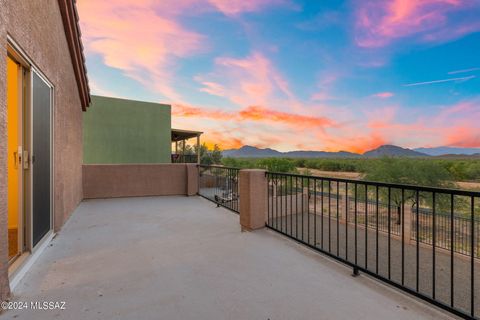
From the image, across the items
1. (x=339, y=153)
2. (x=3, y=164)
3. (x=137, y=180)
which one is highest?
(x=339, y=153)

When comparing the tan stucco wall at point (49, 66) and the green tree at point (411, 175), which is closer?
the tan stucco wall at point (49, 66)

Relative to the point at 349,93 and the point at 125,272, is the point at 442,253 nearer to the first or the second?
the point at 125,272

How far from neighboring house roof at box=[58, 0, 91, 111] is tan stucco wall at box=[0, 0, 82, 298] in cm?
15

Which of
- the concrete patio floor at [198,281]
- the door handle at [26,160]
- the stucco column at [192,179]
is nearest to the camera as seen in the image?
the concrete patio floor at [198,281]

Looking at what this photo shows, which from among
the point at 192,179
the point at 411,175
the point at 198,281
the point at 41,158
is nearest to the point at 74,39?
the point at 41,158

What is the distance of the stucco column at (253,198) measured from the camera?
11.8 feet

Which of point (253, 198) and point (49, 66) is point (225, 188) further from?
point (49, 66)

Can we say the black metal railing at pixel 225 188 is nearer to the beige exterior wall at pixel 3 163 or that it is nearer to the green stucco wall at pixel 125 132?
the beige exterior wall at pixel 3 163

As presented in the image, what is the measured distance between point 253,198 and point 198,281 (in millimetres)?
1696

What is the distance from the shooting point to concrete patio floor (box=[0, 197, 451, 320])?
5.50ft

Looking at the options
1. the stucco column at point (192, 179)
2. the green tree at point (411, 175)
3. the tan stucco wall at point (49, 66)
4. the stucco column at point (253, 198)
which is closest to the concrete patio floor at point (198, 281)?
the stucco column at point (253, 198)

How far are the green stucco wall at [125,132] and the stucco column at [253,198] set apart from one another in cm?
1159

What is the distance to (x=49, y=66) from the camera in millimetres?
3104

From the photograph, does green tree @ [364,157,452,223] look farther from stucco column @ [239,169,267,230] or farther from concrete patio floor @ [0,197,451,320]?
concrete patio floor @ [0,197,451,320]
